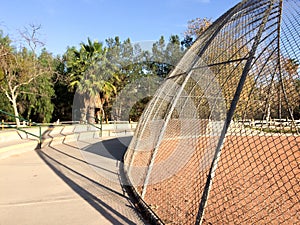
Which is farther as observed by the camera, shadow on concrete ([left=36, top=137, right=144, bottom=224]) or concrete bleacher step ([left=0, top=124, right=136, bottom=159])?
concrete bleacher step ([left=0, top=124, right=136, bottom=159])

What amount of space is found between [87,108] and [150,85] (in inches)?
264

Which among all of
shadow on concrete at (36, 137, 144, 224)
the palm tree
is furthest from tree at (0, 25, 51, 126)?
shadow on concrete at (36, 137, 144, 224)

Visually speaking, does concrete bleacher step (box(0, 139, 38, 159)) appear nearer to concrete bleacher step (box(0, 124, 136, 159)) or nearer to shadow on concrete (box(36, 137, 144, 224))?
concrete bleacher step (box(0, 124, 136, 159))

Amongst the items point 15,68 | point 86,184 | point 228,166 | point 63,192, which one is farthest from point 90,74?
point 228,166

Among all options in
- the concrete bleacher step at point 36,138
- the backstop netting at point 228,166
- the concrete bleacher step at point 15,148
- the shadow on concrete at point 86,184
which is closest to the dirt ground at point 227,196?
the backstop netting at point 228,166

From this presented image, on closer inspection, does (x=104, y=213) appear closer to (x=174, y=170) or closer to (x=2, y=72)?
(x=174, y=170)

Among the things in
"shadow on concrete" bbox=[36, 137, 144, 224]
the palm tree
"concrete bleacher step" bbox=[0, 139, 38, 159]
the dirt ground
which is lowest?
the dirt ground

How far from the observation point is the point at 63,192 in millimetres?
4402

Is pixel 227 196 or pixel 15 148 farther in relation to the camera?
pixel 15 148

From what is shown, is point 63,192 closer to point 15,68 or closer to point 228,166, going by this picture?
point 228,166

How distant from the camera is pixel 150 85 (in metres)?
24.4

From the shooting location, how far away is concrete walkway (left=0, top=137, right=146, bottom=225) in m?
3.36

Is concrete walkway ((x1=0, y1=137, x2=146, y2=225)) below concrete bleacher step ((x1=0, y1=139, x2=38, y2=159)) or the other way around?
below

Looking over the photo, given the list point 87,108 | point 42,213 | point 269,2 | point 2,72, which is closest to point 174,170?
point 42,213
